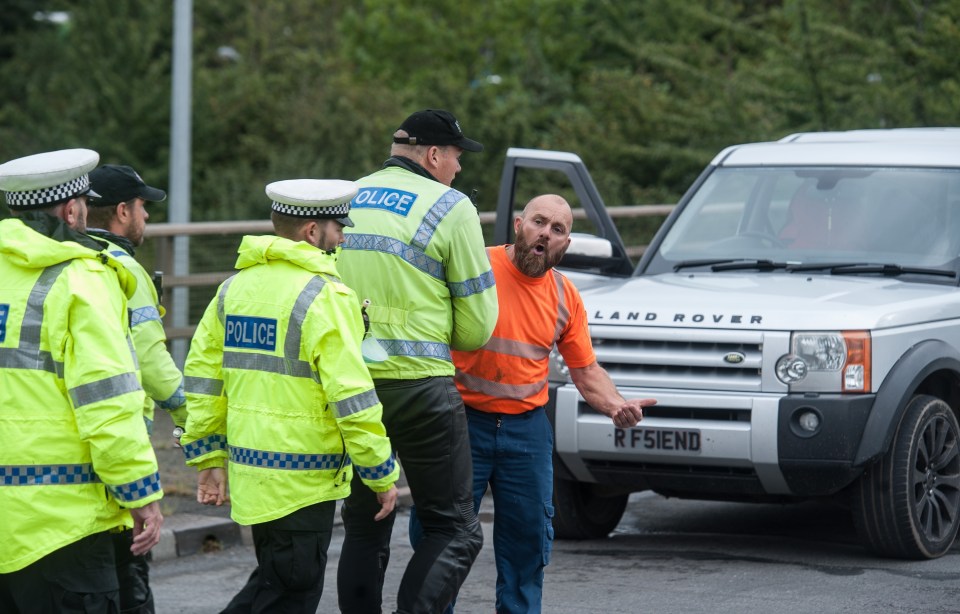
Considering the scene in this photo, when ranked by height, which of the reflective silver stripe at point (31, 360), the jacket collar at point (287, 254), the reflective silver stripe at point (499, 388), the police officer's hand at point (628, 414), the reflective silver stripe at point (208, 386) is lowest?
the police officer's hand at point (628, 414)

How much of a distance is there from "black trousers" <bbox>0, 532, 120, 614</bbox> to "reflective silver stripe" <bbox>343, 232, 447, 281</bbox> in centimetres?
150

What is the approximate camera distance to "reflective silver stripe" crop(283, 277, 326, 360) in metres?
4.60

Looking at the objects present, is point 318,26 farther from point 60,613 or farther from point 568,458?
point 60,613

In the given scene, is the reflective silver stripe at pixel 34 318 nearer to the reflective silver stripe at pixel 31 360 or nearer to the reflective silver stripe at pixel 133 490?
the reflective silver stripe at pixel 31 360

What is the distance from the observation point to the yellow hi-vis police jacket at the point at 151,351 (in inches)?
212

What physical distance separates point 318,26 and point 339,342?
3077 centimetres

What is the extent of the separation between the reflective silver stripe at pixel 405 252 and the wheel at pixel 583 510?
2461mm

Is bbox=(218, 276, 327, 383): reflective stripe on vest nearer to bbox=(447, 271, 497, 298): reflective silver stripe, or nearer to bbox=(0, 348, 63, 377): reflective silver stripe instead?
bbox=(447, 271, 497, 298): reflective silver stripe

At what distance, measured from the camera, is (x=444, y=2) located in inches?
1362

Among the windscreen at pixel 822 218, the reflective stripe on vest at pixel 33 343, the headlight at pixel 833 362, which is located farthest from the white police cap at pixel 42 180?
the windscreen at pixel 822 218

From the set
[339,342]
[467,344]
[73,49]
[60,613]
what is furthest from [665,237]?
[73,49]

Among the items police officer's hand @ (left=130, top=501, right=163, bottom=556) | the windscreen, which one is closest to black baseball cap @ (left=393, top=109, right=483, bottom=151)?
police officer's hand @ (left=130, top=501, right=163, bottom=556)

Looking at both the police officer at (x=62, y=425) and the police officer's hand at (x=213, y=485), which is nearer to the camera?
the police officer at (x=62, y=425)

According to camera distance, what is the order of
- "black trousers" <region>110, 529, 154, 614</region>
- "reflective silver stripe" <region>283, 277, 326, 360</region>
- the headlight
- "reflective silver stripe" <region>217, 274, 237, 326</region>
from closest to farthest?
"reflective silver stripe" <region>283, 277, 326, 360</region>, "reflective silver stripe" <region>217, 274, 237, 326</region>, "black trousers" <region>110, 529, 154, 614</region>, the headlight
